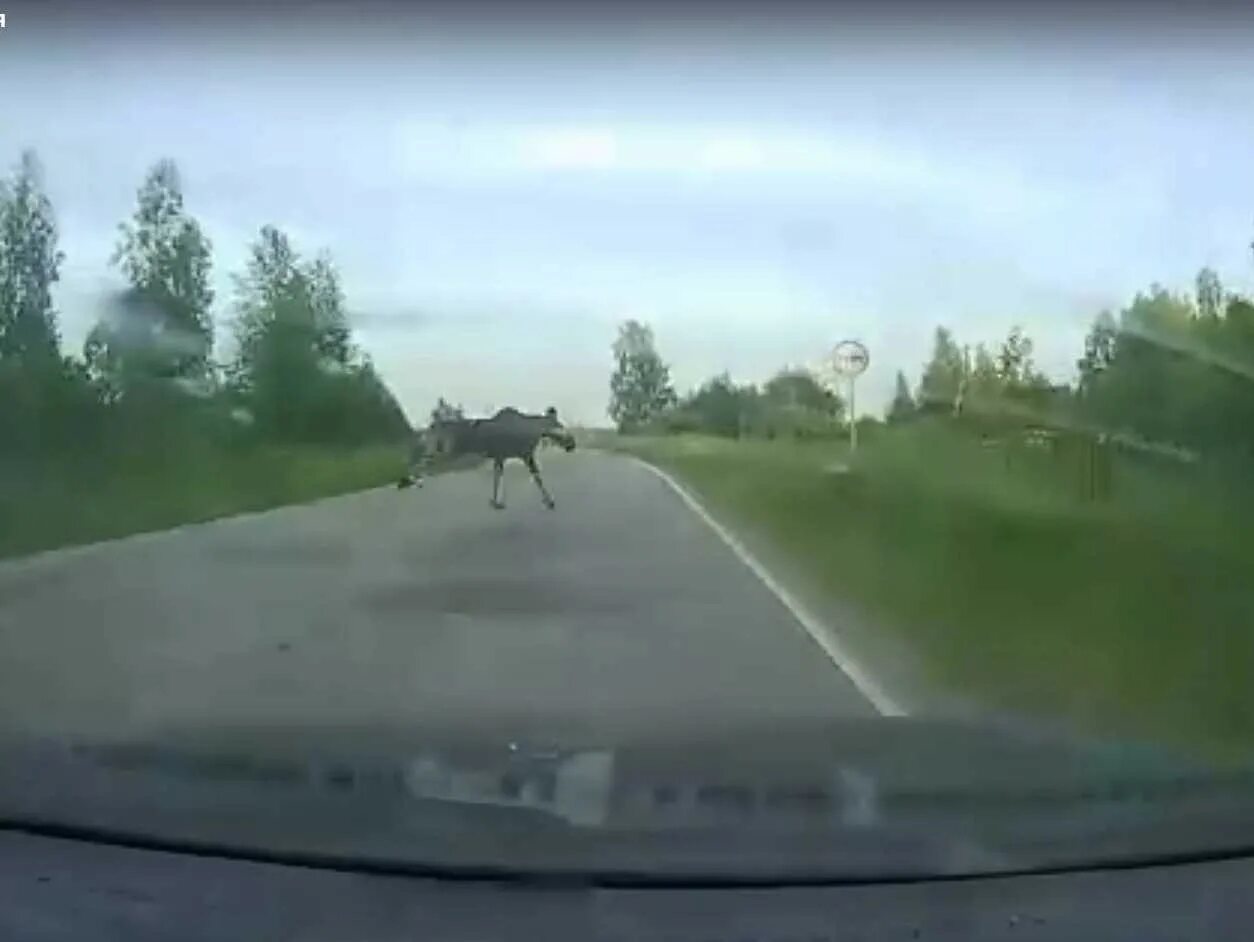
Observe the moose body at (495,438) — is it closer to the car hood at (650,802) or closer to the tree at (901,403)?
the tree at (901,403)

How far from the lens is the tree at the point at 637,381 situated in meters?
7.88

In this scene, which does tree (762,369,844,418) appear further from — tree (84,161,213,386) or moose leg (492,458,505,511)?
tree (84,161,213,386)

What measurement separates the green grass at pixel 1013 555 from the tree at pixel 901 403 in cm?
23

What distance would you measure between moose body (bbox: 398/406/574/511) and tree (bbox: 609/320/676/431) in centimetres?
25

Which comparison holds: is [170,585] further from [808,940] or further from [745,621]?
[808,940]

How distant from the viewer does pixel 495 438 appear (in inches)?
339

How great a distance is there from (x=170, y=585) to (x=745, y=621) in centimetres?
275

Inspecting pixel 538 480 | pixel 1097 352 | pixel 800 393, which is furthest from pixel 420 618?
pixel 1097 352

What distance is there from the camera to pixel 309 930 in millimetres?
3650

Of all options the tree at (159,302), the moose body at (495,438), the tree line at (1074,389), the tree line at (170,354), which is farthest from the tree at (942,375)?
the tree at (159,302)

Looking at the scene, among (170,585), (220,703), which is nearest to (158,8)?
(220,703)

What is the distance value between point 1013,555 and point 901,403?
179 cm

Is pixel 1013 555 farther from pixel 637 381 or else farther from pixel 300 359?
pixel 300 359

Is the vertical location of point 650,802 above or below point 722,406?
below
